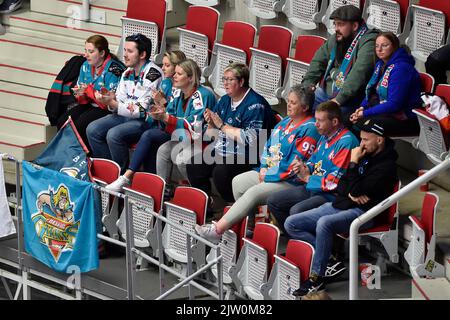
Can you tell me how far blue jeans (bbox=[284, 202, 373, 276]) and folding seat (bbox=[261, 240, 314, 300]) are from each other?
0.19 feet

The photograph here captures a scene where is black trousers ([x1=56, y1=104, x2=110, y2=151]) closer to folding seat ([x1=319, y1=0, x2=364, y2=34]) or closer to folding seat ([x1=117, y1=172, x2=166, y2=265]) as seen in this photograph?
folding seat ([x1=117, y1=172, x2=166, y2=265])

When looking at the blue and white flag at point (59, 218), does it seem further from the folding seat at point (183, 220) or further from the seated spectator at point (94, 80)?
the seated spectator at point (94, 80)

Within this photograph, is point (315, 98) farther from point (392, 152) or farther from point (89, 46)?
point (89, 46)

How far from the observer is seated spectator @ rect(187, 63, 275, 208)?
880cm

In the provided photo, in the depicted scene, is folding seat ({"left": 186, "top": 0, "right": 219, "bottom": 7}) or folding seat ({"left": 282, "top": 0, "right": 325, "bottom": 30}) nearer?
folding seat ({"left": 282, "top": 0, "right": 325, "bottom": 30})

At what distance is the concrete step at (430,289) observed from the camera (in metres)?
7.10

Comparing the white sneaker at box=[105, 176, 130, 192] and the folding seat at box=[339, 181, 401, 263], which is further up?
the folding seat at box=[339, 181, 401, 263]

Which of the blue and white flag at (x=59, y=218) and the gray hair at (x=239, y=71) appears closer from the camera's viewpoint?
the blue and white flag at (x=59, y=218)

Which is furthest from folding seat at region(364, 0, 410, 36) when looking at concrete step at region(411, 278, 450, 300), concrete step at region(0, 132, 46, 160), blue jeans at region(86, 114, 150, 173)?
concrete step at region(0, 132, 46, 160)

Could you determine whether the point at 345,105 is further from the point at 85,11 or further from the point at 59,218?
the point at 85,11

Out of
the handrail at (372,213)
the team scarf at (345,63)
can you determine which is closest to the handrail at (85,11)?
the team scarf at (345,63)

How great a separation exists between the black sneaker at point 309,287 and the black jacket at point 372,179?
0.50 metres
